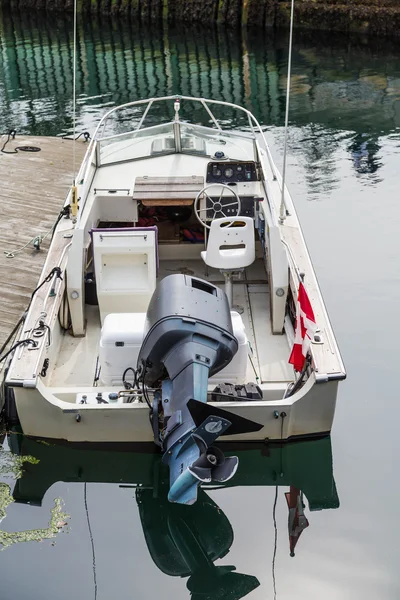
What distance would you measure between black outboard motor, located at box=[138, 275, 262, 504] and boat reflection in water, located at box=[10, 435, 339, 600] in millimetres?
607

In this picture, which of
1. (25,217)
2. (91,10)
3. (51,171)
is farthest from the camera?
(91,10)

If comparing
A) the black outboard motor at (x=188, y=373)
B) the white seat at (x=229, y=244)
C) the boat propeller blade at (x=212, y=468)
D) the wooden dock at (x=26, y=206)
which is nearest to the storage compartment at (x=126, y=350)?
the black outboard motor at (x=188, y=373)

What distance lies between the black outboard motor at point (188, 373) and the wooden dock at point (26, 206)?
206 cm

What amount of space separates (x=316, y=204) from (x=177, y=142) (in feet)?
11.6

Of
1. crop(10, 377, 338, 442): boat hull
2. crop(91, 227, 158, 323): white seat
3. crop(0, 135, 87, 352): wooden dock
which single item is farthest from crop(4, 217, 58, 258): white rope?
crop(10, 377, 338, 442): boat hull

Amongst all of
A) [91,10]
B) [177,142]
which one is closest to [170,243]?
[177,142]

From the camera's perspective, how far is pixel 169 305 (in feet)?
17.8

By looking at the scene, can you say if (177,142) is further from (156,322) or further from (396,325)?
(156,322)

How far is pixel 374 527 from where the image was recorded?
5.56 meters

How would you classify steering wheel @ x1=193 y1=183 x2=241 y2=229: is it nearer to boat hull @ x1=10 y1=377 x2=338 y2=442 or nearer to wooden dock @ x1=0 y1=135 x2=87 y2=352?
wooden dock @ x1=0 y1=135 x2=87 y2=352

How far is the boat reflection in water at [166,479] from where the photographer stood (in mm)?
5555

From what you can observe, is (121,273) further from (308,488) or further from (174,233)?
(308,488)

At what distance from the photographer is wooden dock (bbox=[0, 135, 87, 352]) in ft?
25.6

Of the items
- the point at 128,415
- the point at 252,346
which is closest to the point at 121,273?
the point at 252,346
